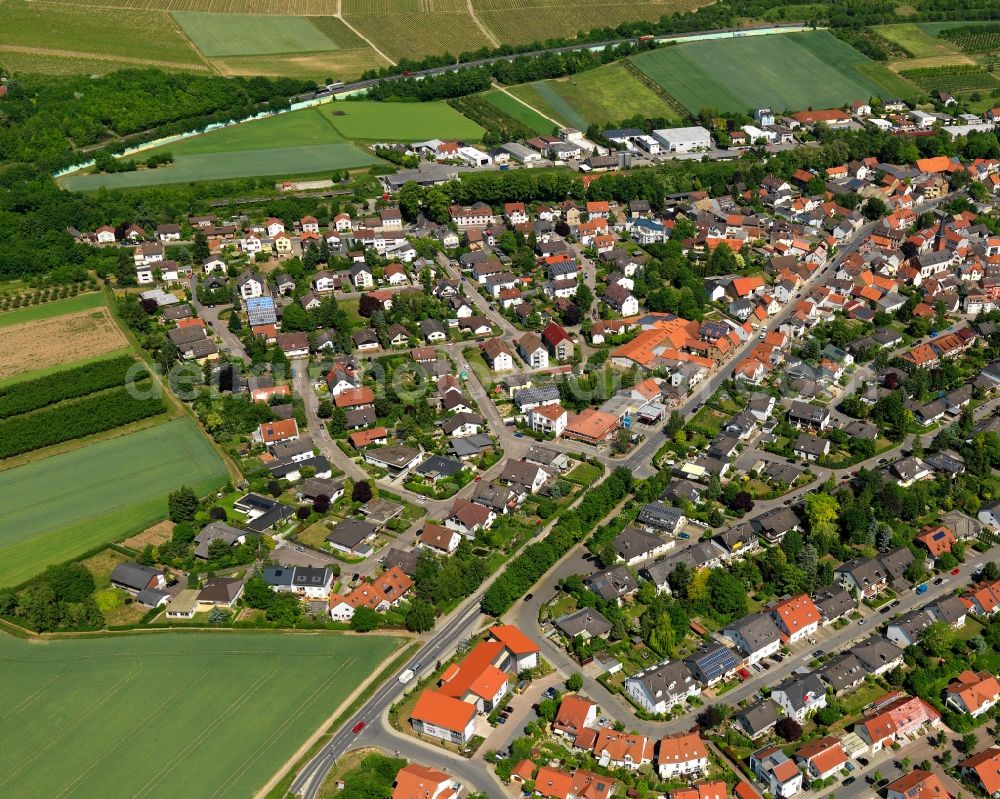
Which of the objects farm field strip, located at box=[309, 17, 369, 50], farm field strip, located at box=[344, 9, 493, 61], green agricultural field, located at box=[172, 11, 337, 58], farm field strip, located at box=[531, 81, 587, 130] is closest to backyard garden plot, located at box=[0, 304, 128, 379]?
farm field strip, located at box=[531, 81, 587, 130]

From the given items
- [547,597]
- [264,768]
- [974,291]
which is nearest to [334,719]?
[264,768]

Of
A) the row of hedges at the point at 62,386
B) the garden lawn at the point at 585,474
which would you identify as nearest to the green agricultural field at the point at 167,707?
the garden lawn at the point at 585,474

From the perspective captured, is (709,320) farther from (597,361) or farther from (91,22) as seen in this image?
(91,22)

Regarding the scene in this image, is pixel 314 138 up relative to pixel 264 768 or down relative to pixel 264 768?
up

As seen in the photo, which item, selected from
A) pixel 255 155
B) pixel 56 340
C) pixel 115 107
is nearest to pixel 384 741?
pixel 56 340

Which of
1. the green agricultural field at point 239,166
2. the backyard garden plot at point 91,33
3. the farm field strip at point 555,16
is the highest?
the farm field strip at point 555,16

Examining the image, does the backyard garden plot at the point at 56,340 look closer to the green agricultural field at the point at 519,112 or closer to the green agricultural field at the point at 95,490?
the green agricultural field at the point at 95,490

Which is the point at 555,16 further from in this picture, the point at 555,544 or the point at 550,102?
the point at 555,544
